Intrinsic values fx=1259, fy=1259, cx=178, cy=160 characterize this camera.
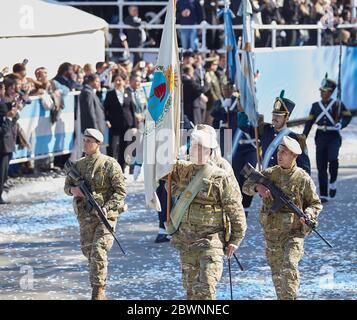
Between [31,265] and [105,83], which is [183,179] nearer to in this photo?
[31,265]

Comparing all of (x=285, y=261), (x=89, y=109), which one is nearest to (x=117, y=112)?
(x=89, y=109)

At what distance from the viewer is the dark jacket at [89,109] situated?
21.2 metres

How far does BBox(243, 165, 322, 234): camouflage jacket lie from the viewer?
11633mm

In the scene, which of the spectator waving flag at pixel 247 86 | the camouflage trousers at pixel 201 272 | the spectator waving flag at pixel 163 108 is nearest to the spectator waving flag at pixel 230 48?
the spectator waving flag at pixel 247 86

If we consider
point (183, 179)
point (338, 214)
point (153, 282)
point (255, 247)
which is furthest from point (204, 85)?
point (183, 179)

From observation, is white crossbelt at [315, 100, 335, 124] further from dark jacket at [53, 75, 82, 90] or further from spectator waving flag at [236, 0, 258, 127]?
dark jacket at [53, 75, 82, 90]

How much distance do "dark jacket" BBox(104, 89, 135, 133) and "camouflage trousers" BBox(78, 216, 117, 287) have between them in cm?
947

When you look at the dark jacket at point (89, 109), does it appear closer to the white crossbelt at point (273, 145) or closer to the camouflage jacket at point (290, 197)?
the white crossbelt at point (273, 145)

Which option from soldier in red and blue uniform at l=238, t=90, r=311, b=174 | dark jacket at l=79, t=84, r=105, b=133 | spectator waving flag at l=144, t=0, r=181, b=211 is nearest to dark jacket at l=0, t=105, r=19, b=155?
dark jacket at l=79, t=84, r=105, b=133

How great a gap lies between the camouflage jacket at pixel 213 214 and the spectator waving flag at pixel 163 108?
0.58m

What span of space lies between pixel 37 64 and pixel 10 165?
14.4 feet

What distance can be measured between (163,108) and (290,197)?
1.43 meters
